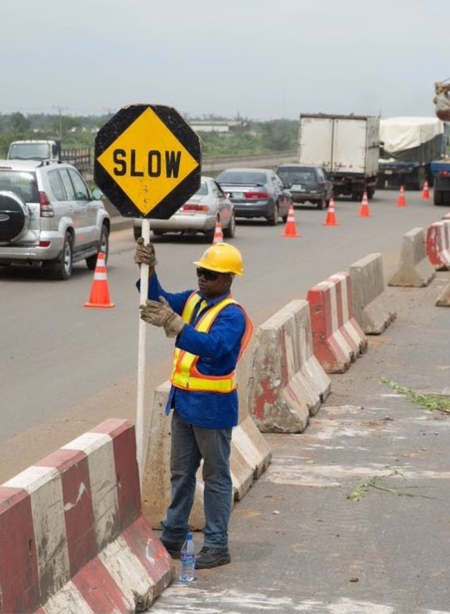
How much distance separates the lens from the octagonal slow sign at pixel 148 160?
789cm

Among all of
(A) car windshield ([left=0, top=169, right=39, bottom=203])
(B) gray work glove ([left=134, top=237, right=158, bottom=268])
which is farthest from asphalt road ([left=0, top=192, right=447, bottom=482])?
(B) gray work glove ([left=134, top=237, right=158, bottom=268])

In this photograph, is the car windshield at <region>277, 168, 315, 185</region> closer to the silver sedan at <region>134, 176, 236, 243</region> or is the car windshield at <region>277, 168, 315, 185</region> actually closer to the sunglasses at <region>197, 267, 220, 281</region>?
the silver sedan at <region>134, 176, 236, 243</region>

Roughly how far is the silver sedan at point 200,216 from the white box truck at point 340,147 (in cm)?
2150

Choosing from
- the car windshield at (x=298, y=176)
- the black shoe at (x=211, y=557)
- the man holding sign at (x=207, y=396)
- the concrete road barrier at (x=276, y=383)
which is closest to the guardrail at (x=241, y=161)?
the car windshield at (x=298, y=176)

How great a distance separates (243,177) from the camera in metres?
37.5

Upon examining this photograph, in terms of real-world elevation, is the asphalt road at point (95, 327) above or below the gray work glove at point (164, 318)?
below

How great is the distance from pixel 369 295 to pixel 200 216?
45.0 ft

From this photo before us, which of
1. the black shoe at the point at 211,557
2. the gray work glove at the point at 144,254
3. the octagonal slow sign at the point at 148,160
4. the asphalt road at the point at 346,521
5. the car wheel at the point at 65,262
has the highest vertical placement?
the octagonal slow sign at the point at 148,160

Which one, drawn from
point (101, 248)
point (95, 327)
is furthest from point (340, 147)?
point (95, 327)

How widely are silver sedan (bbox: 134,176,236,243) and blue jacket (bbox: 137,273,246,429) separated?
22.0 meters

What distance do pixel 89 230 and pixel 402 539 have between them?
15.6m

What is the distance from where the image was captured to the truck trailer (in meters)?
60.5

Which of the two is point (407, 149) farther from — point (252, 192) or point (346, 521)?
point (346, 521)

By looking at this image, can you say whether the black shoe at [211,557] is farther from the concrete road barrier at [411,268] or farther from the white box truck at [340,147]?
the white box truck at [340,147]
